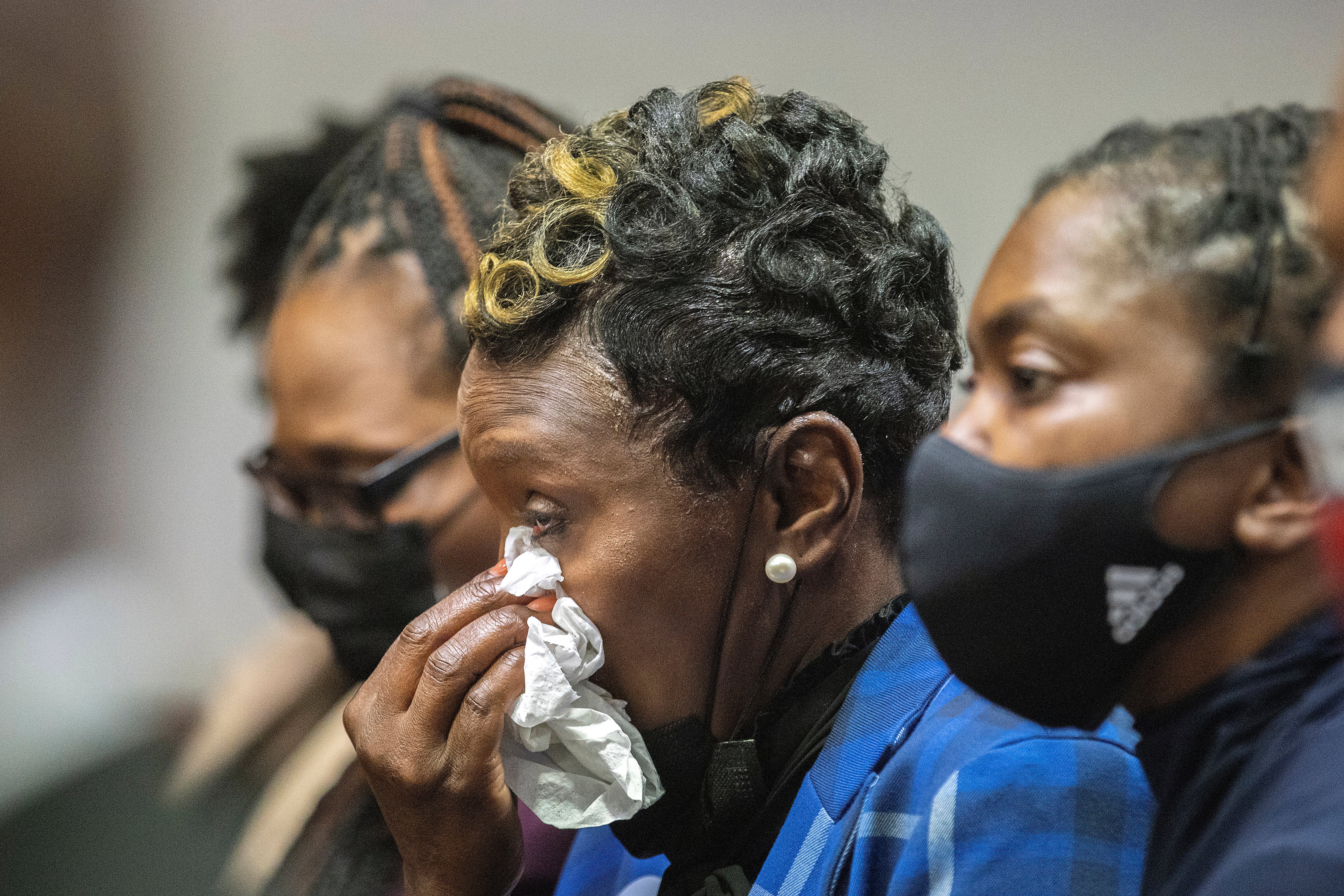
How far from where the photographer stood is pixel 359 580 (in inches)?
84.2

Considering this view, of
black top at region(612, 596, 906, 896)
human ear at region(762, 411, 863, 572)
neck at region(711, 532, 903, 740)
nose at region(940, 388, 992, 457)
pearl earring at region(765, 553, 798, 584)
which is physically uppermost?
nose at region(940, 388, 992, 457)

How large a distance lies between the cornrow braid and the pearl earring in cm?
99

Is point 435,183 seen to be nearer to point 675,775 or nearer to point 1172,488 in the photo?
point 675,775

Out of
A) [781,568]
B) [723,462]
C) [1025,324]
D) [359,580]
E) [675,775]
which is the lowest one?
[359,580]

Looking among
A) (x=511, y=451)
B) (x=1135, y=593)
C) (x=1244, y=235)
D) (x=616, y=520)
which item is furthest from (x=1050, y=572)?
(x=511, y=451)

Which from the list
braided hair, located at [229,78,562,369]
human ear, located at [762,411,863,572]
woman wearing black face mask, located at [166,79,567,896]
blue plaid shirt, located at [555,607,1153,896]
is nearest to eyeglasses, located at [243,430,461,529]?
woman wearing black face mask, located at [166,79,567,896]

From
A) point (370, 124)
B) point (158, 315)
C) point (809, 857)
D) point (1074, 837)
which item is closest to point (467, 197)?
point (370, 124)

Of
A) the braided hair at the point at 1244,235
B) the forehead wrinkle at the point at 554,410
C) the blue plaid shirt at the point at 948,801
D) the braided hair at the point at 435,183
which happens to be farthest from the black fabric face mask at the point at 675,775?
the braided hair at the point at 435,183

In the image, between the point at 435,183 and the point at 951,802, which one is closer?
the point at 951,802

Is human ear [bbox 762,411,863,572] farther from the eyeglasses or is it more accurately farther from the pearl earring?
the eyeglasses

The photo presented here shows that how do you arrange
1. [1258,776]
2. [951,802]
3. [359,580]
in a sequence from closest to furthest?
1. [1258,776]
2. [951,802]
3. [359,580]

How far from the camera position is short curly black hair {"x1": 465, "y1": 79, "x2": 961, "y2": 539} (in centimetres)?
129

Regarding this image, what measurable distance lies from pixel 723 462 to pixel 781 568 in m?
0.13

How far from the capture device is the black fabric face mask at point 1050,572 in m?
0.89
